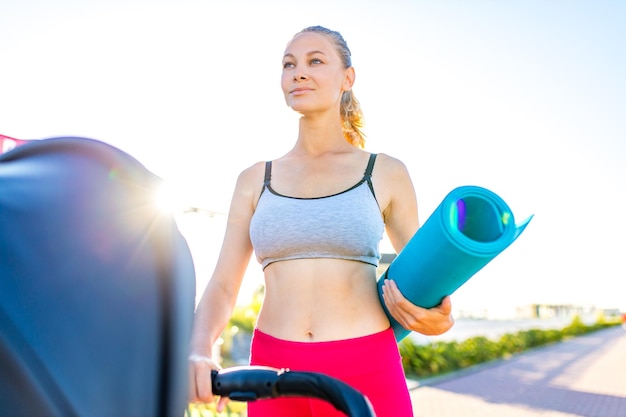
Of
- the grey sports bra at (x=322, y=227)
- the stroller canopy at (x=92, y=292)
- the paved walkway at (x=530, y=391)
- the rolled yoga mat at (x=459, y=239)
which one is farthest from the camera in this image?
the paved walkway at (x=530, y=391)

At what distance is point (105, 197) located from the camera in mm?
893

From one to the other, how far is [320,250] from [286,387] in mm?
862

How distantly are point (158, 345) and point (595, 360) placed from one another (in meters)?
23.6

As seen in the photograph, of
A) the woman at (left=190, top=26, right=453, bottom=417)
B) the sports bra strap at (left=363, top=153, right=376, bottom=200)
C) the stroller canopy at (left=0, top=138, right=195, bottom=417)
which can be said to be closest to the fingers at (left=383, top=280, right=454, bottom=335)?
the woman at (left=190, top=26, right=453, bottom=417)

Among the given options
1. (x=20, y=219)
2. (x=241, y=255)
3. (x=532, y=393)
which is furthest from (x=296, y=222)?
(x=532, y=393)

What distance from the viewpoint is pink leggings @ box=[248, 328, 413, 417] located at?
5.74 ft

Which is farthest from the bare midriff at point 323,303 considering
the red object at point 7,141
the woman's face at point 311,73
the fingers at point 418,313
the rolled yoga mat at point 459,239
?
the red object at point 7,141

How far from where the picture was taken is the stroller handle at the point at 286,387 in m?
0.93

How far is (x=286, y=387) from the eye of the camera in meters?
1.05

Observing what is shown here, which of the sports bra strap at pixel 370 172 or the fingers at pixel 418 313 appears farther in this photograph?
the sports bra strap at pixel 370 172

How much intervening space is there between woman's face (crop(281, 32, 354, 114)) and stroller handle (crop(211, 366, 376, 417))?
1067mm

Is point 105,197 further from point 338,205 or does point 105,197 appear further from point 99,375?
point 338,205

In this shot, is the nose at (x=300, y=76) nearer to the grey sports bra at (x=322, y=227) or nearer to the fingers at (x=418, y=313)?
the grey sports bra at (x=322, y=227)

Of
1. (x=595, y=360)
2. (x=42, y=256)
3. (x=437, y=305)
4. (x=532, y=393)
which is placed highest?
(x=42, y=256)
